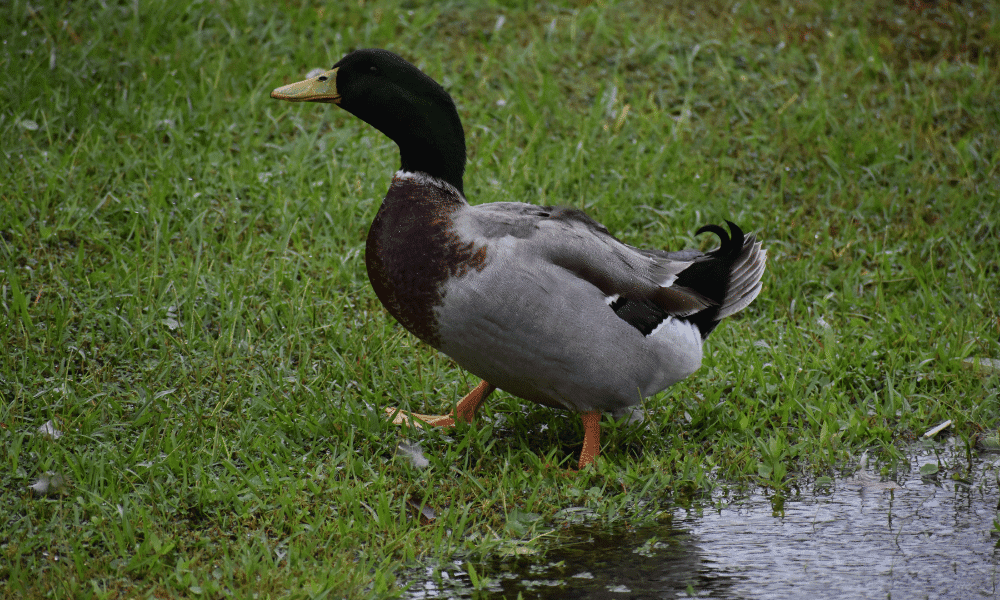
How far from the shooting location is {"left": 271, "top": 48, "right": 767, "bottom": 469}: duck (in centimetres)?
322

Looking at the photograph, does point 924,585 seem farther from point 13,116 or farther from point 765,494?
point 13,116

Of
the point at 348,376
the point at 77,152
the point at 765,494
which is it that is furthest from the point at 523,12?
the point at 765,494

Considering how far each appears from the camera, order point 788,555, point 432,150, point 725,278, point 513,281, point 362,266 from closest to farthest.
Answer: point 788,555
point 513,281
point 432,150
point 725,278
point 362,266

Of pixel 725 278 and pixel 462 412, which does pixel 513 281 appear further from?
pixel 725 278

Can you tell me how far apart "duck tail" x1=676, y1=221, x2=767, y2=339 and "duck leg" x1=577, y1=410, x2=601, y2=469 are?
0.56 m

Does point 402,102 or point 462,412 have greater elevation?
point 402,102

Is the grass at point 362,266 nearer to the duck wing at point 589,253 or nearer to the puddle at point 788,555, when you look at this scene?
the puddle at point 788,555

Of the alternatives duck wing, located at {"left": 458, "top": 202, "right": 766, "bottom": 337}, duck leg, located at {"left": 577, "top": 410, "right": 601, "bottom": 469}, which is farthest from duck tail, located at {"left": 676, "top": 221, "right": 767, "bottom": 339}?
duck leg, located at {"left": 577, "top": 410, "right": 601, "bottom": 469}

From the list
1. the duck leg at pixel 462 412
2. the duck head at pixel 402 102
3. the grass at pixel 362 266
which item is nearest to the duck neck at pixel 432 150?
the duck head at pixel 402 102

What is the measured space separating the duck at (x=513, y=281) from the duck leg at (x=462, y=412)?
1cm

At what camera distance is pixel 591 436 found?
140 inches

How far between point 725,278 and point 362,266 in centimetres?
193

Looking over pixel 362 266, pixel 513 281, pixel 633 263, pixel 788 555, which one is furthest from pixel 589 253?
pixel 362 266

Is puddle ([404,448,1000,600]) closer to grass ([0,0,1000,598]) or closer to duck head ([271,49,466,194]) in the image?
grass ([0,0,1000,598])
